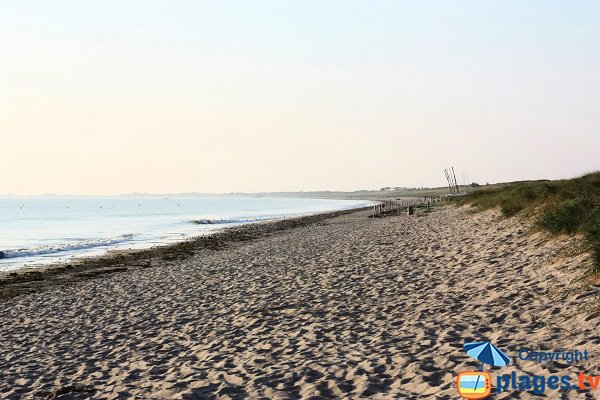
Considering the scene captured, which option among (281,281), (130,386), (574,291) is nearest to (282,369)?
(130,386)

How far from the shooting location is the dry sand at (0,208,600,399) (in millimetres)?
7371

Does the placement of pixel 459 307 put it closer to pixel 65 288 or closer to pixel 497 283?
A: pixel 497 283

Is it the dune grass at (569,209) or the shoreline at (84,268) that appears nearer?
the dune grass at (569,209)

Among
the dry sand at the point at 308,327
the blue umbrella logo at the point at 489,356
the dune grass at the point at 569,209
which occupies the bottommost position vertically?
the dry sand at the point at 308,327

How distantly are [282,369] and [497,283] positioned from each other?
6202mm

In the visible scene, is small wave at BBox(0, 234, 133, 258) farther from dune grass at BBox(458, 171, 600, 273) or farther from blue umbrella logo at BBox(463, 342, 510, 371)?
blue umbrella logo at BBox(463, 342, 510, 371)

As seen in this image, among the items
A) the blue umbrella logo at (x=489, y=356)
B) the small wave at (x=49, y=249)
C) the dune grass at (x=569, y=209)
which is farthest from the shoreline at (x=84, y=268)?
the dune grass at (x=569, y=209)

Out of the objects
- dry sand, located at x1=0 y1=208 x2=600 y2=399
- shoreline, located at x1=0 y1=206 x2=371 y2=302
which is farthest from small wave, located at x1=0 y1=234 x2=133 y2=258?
dry sand, located at x1=0 y1=208 x2=600 y2=399

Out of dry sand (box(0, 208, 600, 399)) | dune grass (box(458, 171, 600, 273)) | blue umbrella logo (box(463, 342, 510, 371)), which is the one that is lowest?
dry sand (box(0, 208, 600, 399))

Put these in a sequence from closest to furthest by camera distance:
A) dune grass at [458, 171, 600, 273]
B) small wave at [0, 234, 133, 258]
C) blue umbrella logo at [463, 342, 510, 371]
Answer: blue umbrella logo at [463, 342, 510, 371] → dune grass at [458, 171, 600, 273] → small wave at [0, 234, 133, 258]

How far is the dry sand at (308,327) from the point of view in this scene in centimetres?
737

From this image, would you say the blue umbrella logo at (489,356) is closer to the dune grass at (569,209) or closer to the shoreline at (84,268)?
the dune grass at (569,209)

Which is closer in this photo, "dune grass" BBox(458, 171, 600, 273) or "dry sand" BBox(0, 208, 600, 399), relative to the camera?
"dry sand" BBox(0, 208, 600, 399)

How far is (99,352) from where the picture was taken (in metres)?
9.74
